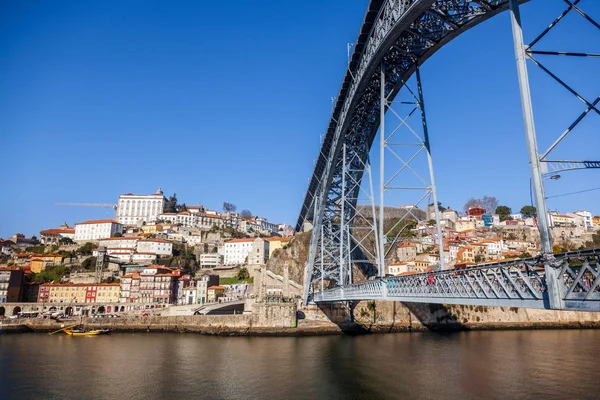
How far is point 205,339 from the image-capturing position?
27859 mm

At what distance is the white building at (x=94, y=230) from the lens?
69.6m

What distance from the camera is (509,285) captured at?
7.97m

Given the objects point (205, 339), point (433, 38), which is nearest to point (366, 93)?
point (433, 38)

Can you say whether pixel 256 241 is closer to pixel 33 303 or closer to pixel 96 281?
pixel 96 281

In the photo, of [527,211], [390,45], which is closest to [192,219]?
[527,211]

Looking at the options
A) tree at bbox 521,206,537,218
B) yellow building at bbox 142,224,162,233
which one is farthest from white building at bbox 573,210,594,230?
yellow building at bbox 142,224,162,233

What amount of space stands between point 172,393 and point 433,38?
14.6m

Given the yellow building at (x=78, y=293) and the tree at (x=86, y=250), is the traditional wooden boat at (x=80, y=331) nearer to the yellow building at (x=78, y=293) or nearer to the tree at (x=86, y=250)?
the yellow building at (x=78, y=293)

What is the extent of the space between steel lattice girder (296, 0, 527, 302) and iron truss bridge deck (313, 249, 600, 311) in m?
6.33

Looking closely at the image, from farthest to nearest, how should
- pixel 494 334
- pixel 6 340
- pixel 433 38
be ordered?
pixel 494 334
pixel 6 340
pixel 433 38

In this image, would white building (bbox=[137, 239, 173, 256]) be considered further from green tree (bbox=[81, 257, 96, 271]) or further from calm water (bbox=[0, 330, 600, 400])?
calm water (bbox=[0, 330, 600, 400])

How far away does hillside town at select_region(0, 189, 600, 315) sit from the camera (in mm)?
41062

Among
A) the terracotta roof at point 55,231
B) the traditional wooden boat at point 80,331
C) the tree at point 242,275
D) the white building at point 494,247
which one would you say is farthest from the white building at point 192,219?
the white building at point 494,247

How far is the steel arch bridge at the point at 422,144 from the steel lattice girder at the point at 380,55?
3cm
